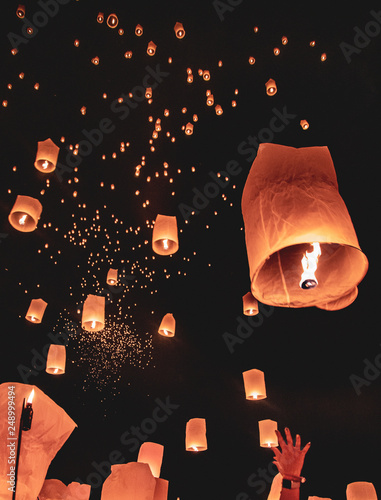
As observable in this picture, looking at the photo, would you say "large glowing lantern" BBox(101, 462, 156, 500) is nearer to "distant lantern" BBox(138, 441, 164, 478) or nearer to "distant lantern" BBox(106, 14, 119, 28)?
"distant lantern" BBox(138, 441, 164, 478)

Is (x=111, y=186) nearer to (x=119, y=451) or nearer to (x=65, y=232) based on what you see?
(x=65, y=232)

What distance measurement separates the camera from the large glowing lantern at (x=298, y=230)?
1242mm

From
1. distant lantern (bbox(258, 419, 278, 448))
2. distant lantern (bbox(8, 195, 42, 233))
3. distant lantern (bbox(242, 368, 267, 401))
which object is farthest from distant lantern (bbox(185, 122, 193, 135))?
distant lantern (bbox(258, 419, 278, 448))

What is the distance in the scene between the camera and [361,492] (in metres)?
4.18

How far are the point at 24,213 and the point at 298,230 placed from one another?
244 centimetres

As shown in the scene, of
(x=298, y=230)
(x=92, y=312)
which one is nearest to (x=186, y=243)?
(x=92, y=312)

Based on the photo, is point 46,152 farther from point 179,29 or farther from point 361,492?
point 361,492

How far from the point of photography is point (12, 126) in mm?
3438

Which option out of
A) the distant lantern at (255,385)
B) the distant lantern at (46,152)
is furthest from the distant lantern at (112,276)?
the distant lantern at (255,385)

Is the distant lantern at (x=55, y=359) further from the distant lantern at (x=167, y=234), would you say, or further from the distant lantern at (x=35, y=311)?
the distant lantern at (x=167, y=234)

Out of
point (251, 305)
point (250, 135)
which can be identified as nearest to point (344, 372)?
point (251, 305)

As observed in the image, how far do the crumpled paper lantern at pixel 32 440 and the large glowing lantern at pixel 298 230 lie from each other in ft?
3.41

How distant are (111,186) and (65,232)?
0.81m

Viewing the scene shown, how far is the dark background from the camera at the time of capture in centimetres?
298
